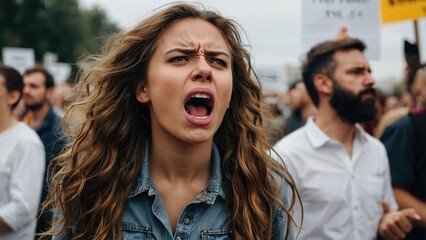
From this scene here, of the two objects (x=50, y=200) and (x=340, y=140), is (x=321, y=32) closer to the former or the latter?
(x=340, y=140)

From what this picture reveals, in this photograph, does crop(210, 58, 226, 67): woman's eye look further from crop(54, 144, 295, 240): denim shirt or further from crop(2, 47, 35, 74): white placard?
crop(2, 47, 35, 74): white placard

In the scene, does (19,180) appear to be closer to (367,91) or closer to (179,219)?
(179,219)

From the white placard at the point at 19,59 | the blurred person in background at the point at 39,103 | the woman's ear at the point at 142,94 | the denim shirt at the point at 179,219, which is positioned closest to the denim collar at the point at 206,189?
the denim shirt at the point at 179,219

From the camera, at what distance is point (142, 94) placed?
2701mm

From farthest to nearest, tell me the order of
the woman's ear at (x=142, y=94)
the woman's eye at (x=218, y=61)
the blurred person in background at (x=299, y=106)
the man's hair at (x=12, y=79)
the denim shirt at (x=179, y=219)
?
the blurred person in background at (x=299, y=106), the man's hair at (x=12, y=79), the woman's ear at (x=142, y=94), the woman's eye at (x=218, y=61), the denim shirt at (x=179, y=219)

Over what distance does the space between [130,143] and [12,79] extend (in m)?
2.46

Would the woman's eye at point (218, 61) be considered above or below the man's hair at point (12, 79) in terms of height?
above

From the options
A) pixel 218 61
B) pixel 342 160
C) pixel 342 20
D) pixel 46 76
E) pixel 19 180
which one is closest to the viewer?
pixel 218 61

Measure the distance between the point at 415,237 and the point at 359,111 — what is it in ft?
→ 3.16

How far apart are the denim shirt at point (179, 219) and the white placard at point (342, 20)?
262 cm

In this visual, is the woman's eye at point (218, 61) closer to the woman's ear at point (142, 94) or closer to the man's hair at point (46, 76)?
the woman's ear at point (142, 94)

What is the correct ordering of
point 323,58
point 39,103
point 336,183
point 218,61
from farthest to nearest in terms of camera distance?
point 39,103, point 323,58, point 336,183, point 218,61

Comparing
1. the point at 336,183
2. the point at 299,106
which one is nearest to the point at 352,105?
the point at 336,183

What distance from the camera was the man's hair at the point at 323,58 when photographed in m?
4.33
